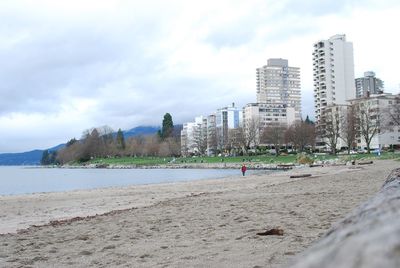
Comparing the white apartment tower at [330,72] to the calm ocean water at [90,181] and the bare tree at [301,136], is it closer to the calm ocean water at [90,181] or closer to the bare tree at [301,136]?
the bare tree at [301,136]

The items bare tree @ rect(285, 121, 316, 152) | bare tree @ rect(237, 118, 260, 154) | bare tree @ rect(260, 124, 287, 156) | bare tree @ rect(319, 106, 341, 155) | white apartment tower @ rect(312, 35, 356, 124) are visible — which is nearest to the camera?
bare tree @ rect(319, 106, 341, 155)

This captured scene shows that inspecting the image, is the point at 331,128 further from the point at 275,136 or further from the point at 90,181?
the point at 90,181

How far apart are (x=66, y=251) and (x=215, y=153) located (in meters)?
162

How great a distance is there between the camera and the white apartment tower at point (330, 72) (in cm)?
17688

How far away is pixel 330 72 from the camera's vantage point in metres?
178

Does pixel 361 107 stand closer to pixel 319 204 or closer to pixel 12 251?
pixel 319 204

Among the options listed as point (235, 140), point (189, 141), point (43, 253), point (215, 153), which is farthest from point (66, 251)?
point (189, 141)

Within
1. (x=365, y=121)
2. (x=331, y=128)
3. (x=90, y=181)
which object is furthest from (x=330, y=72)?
(x=90, y=181)

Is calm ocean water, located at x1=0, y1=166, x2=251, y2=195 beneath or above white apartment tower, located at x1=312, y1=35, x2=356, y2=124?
beneath

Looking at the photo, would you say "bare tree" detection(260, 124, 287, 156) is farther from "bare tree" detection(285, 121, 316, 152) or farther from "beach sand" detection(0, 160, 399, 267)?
"beach sand" detection(0, 160, 399, 267)

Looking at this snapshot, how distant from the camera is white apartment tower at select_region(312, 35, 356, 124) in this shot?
176875mm

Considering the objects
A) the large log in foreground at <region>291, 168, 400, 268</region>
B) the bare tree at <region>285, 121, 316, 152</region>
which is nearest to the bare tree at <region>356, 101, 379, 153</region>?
the bare tree at <region>285, 121, 316, 152</region>

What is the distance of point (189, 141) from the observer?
199500 millimetres

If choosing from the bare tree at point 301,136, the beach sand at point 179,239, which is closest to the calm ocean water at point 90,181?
the bare tree at point 301,136
